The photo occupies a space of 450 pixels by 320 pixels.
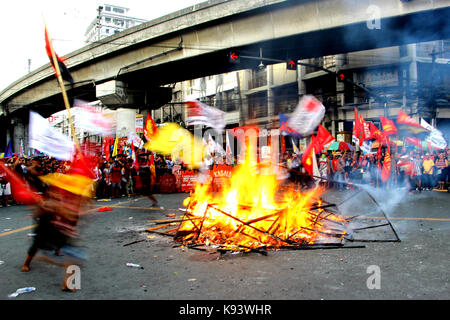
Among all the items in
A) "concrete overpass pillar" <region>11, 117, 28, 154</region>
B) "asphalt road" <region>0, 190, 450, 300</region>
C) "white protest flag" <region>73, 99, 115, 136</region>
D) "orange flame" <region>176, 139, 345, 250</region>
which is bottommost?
"asphalt road" <region>0, 190, 450, 300</region>

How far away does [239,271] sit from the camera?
4.87 metres

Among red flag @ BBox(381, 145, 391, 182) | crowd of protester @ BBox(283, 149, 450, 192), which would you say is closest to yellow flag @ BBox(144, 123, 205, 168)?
crowd of protester @ BBox(283, 149, 450, 192)

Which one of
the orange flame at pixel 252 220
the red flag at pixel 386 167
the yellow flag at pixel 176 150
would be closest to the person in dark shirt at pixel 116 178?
the yellow flag at pixel 176 150

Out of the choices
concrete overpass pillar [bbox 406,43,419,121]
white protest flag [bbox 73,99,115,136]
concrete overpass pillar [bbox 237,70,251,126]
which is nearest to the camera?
white protest flag [bbox 73,99,115,136]

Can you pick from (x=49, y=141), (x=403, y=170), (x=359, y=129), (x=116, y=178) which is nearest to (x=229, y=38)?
(x=359, y=129)

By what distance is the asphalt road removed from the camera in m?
4.04

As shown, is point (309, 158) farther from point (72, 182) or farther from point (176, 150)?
point (176, 150)

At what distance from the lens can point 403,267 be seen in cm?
488

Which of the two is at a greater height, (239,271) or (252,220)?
(252,220)

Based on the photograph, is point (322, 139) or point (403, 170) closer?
point (322, 139)

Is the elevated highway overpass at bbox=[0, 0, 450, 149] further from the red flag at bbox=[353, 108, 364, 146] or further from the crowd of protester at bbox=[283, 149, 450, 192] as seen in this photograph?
the crowd of protester at bbox=[283, 149, 450, 192]

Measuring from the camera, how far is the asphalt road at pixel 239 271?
404 centimetres
